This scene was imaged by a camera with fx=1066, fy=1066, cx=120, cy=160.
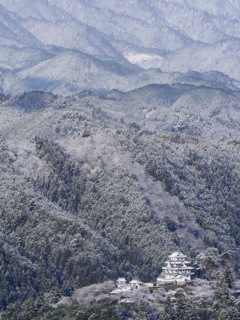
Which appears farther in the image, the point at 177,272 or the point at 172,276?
the point at 177,272

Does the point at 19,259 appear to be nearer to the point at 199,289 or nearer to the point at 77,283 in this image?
the point at 77,283

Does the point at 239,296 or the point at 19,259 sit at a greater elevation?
the point at 239,296

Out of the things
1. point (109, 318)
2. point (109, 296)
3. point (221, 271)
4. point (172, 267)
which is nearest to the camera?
Answer: point (109, 318)

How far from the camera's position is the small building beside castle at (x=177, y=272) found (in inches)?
6964

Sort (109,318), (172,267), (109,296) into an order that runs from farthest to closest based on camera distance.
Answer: (172,267) → (109,296) → (109,318)

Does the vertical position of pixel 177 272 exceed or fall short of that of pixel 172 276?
it exceeds it

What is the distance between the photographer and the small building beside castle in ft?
580

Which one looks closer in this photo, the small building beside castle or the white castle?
the white castle

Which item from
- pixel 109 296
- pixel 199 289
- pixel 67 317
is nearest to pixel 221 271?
pixel 199 289

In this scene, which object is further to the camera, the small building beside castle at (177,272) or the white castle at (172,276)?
the small building beside castle at (177,272)

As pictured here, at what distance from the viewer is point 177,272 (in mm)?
183500

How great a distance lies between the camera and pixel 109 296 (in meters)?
163

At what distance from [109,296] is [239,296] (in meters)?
19.9

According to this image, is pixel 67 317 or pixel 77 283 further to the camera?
pixel 77 283
